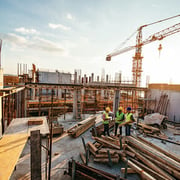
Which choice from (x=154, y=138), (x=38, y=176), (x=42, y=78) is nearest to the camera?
(x=38, y=176)

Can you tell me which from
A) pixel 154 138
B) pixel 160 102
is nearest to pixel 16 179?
pixel 154 138

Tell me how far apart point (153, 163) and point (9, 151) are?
524 cm

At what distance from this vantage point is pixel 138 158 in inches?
206

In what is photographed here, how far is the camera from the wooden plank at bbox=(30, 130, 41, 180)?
9.61ft

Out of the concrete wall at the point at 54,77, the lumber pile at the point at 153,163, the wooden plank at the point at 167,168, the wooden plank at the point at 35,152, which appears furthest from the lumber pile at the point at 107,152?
the concrete wall at the point at 54,77

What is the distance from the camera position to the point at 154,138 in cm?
837

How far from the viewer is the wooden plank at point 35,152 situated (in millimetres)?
2928

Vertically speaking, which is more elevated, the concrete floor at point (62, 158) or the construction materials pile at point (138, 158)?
the construction materials pile at point (138, 158)

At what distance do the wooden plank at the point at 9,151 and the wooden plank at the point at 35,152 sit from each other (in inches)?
13.5

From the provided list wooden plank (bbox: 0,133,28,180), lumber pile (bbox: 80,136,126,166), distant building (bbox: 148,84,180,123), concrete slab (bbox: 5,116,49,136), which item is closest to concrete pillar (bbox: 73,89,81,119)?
lumber pile (bbox: 80,136,126,166)

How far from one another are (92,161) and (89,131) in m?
3.72

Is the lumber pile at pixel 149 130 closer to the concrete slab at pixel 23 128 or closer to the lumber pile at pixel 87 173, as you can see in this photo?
the lumber pile at pixel 87 173

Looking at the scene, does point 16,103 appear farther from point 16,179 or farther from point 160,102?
point 160,102

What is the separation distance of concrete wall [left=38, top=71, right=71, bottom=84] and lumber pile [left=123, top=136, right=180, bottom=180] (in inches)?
826
